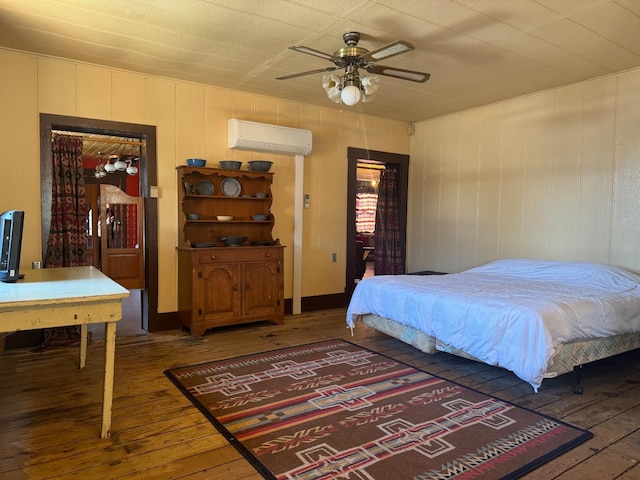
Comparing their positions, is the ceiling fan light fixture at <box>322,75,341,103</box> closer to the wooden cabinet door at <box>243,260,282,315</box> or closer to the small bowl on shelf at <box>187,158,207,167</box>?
the small bowl on shelf at <box>187,158,207,167</box>

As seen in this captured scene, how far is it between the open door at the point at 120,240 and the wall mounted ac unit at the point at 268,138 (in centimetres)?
198

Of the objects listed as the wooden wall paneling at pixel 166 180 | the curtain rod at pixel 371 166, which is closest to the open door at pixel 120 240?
the wooden wall paneling at pixel 166 180

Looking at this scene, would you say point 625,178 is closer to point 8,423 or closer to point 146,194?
point 146,194

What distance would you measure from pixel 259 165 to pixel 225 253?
1113 mm

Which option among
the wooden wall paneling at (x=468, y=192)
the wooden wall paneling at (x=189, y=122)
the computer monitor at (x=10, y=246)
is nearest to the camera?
the computer monitor at (x=10, y=246)

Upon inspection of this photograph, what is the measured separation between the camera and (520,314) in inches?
112

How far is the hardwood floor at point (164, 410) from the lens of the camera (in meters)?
2.05

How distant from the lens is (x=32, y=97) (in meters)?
3.89

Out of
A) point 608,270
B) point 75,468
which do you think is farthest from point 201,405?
point 608,270

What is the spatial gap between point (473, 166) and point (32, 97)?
16.2 feet

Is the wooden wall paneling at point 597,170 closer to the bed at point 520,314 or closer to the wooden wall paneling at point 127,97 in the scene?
the bed at point 520,314

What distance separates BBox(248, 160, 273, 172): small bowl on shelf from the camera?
16.0 ft

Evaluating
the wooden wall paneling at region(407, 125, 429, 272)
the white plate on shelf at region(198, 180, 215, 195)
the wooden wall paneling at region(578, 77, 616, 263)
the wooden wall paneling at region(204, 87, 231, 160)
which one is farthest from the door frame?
the wooden wall paneling at region(578, 77, 616, 263)

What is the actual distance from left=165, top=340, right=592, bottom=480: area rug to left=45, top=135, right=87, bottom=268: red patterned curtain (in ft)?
5.76
